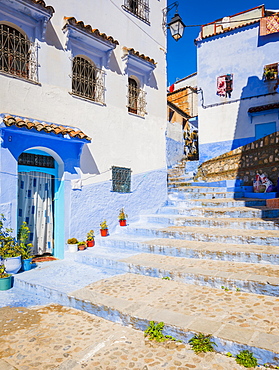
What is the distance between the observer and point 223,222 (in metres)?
7.86

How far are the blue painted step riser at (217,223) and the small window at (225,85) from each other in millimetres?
10758

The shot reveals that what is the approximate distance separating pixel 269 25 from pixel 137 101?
33.8 feet

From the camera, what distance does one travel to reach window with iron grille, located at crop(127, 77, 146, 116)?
995cm

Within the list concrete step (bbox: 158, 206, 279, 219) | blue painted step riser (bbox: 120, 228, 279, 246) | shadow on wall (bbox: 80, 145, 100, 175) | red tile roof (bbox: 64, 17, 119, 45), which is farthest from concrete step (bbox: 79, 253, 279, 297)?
red tile roof (bbox: 64, 17, 119, 45)

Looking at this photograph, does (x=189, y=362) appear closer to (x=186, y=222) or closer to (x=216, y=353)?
(x=216, y=353)

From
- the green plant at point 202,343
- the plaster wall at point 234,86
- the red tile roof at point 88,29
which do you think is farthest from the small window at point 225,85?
the green plant at point 202,343

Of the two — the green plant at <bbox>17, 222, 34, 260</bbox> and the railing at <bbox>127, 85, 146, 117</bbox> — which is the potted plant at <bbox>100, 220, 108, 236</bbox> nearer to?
the green plant at <bbox>17, 222, 34, 260</bbox>

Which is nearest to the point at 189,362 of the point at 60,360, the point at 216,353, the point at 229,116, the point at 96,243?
the point at 216,353

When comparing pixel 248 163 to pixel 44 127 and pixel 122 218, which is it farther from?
pixel 44 127

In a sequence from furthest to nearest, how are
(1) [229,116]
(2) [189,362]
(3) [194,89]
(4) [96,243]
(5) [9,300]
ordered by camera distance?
(3) [194,89]
(1) [229,116]
(4) [96,243]
(5) [9,300]
(2) [189,362]

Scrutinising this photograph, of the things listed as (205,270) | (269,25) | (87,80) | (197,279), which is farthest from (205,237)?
(269,25)

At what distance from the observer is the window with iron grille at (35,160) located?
7166 millimetres

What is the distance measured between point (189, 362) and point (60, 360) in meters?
1.44

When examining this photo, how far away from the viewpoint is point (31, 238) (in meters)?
7.48
